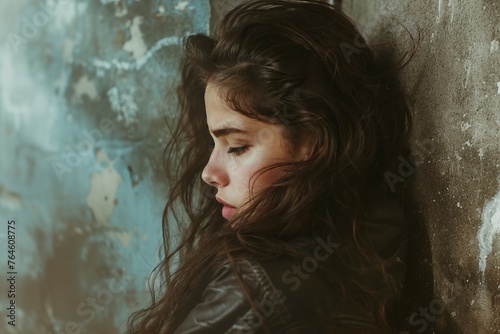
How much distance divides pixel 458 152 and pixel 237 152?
44 cm

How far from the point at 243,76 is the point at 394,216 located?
0.43 meters

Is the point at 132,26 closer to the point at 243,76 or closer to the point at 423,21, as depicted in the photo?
the point at 243,76

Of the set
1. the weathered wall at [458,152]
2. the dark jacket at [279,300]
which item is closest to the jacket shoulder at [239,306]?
the dark jacket at [279,300]

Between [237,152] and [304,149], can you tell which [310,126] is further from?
[237,152]

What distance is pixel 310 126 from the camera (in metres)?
1.27

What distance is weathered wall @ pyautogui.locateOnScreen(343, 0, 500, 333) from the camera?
3.39ft

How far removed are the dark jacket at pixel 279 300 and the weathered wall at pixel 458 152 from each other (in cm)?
16

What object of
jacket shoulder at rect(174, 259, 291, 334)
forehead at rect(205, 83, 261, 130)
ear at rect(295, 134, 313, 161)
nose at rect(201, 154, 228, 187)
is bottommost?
jacket shoulder at rect(174, 259, 291, 334)

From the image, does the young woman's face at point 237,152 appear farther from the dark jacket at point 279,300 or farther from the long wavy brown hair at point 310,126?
the dark jacket at point 279,300

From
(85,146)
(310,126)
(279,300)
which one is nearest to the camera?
(279,300)

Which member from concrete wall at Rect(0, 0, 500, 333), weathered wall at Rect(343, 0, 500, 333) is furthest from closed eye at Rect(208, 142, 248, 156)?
concrete wall at Rect(0, 0, 500, 333)

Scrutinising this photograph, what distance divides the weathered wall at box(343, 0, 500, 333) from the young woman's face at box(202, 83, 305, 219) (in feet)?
0.90

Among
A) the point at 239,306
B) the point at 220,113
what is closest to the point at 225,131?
the point at 220,113

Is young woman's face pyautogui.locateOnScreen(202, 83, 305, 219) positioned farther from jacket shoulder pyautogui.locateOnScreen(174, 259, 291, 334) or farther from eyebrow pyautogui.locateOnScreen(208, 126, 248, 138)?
jacket shoulder pyautogui.locateOnScreen(174, 259, 291, 334)
